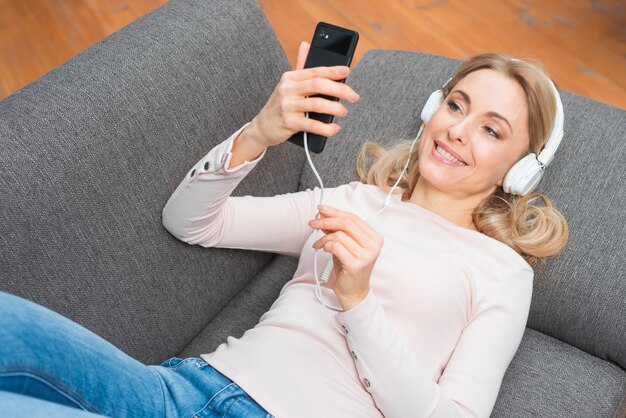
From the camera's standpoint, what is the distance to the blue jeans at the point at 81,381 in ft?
2.95

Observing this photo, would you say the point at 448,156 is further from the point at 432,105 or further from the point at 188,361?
the point at 188,361

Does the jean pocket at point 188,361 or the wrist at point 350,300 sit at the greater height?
the wrist at point 350,300

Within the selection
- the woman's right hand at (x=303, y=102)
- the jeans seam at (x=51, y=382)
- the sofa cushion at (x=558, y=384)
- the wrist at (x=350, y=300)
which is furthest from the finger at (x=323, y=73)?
the sofa cushion at (x=558, y=384)

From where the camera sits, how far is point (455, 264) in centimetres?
129

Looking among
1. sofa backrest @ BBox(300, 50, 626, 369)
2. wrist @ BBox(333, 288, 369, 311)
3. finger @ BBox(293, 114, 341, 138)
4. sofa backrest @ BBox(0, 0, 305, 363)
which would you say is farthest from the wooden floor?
wrist @ BBox(333, 288, 369, 311)

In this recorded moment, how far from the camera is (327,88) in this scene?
41.4 inches

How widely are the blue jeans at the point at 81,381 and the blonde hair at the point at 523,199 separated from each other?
604 millimetres

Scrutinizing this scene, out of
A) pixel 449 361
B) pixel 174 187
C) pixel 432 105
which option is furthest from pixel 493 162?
pixel 174 187

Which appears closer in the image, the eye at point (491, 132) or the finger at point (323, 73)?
the finger at point (323, 73)

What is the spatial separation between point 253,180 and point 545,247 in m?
0.66

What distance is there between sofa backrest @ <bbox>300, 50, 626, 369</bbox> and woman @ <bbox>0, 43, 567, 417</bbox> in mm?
65

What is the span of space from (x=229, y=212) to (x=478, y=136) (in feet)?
1.74

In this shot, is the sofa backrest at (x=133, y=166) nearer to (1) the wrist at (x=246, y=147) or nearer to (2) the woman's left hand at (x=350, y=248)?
(1) the wrist at (x=246, y=147)

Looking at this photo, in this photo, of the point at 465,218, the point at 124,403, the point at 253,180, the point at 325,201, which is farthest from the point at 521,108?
the point at 124,403
